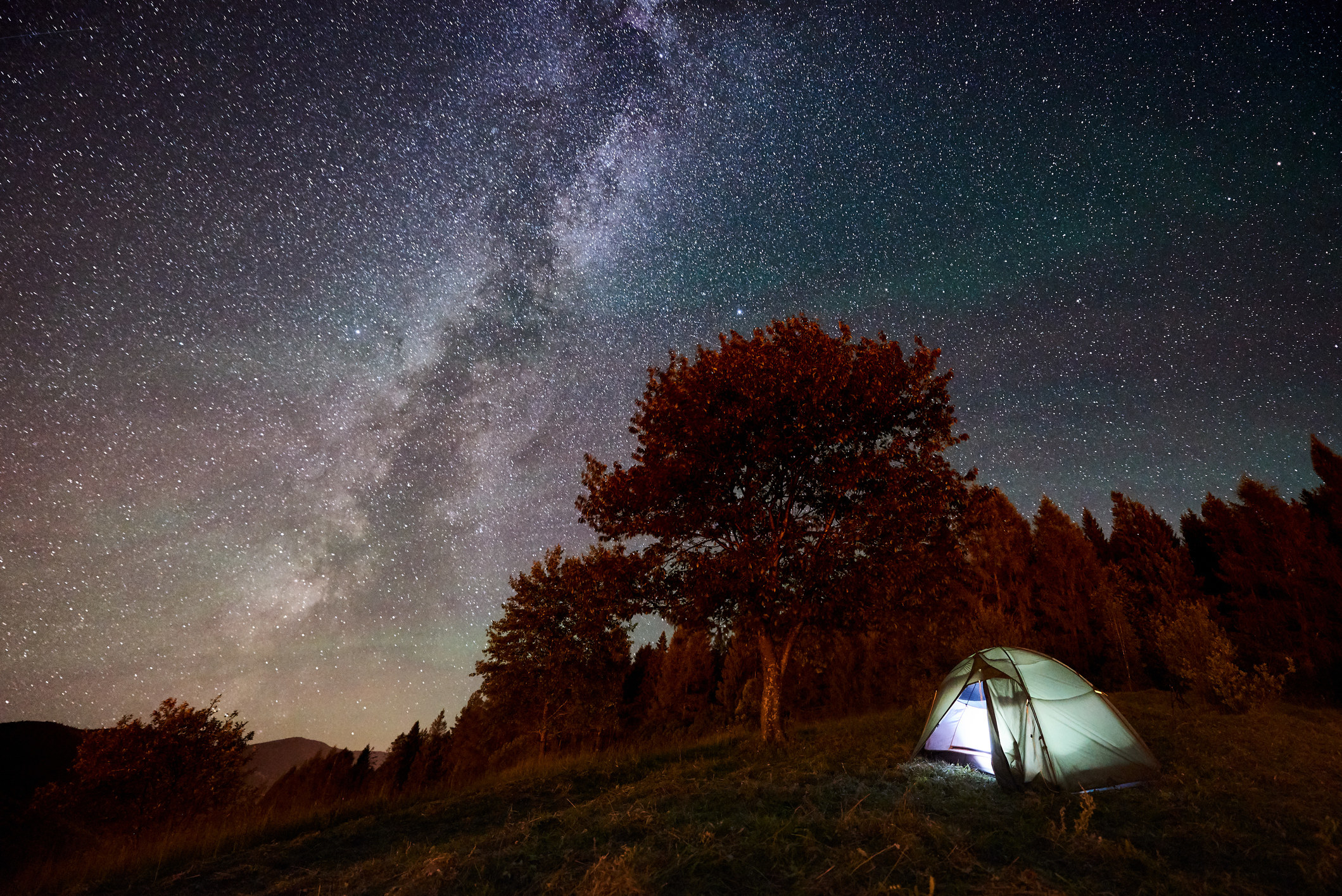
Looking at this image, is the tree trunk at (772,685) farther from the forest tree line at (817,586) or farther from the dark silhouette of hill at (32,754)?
the dark silhouette of hill at (32,754)

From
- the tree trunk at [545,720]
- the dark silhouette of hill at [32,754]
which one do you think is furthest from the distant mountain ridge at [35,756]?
the tree trunk at [545,720]

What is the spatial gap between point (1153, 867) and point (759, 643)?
1036 cm

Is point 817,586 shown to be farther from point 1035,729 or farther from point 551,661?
point 551,661

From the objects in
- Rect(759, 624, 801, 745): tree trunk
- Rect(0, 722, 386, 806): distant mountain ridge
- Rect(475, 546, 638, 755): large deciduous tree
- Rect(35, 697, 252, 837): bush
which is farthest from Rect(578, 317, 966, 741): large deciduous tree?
Rect(0, 722, 386, 806): distant mountain ridge

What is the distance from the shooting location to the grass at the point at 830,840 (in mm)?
4824

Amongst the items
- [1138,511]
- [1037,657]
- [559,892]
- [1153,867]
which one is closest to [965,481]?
[1037,657]

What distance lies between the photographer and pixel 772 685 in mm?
14656

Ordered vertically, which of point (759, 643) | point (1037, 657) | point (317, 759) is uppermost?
point (759, 643)

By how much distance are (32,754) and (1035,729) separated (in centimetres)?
9273

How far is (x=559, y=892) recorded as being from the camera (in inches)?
181

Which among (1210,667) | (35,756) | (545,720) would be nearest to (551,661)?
(545,720)

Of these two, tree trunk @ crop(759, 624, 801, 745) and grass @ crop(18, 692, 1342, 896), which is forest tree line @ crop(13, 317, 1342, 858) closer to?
tree trunk @ crop(759, 624, 801, 745)

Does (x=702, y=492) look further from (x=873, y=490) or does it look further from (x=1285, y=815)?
(x=1285, y=815)

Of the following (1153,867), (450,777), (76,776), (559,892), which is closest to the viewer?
(559,892)
